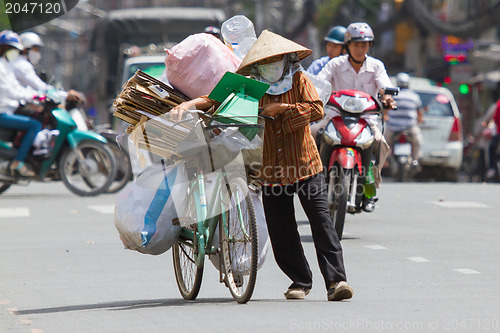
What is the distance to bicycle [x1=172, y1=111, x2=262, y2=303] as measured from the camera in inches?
259

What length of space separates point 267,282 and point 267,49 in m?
2.07

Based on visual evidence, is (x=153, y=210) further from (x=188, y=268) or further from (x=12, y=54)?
(x=12, y=54)

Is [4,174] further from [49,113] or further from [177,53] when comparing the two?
[177,53]

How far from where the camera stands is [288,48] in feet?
21.9

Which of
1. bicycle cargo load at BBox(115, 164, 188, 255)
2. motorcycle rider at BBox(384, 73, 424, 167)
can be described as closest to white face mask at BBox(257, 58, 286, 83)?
bicycle cargo load at BBox(115, 164, 188, 255)

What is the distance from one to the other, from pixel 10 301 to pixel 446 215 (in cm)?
702

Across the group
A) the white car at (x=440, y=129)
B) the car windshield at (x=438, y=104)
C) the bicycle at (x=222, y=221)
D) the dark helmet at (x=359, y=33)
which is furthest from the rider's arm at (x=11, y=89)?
the bicycle at (x=222, y=221)

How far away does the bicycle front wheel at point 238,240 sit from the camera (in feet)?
21.5

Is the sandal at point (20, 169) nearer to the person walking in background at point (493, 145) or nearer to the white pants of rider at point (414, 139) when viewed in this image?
the white pants of rider at point (414, 139)

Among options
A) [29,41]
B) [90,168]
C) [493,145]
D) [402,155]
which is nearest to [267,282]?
[90,168]

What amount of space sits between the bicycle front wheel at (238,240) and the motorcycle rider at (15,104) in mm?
9642

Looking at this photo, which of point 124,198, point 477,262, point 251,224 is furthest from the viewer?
point 477,262

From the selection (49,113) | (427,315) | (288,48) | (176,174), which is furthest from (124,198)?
(49,113)

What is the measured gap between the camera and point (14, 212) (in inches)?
559
